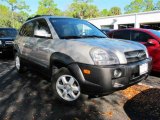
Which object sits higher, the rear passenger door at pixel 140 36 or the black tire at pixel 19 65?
the rear passenger door at pixel 140 36

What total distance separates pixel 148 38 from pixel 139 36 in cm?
42

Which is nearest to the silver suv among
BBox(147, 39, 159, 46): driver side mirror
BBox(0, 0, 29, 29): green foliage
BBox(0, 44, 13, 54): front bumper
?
BBox(147, 39, 159, 46): driver side mirror

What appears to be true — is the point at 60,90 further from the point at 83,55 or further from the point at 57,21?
the point at 57,21

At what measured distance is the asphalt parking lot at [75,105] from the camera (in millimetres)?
4227

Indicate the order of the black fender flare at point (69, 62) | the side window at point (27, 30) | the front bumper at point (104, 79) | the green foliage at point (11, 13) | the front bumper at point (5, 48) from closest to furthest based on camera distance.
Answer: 1. the front bumper at point (104, 79)
2. the black fender flare at point (69, 62)
3. the side window at point (27, 30)
4. the front bumper at point (5, 48)
5. the green foliage at point (11, 13)

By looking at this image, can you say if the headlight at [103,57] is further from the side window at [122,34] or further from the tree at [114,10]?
the tree at [114,10]

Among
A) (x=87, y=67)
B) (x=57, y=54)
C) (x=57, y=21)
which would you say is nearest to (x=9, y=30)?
(x=57, y=21)

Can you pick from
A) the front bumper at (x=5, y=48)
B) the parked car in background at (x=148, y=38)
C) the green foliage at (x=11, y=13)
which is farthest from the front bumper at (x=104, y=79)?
the green foliage at (x=11, y=13)

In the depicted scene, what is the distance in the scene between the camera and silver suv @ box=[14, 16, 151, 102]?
165 inches

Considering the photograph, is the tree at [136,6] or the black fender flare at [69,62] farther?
the tree at [136,6]

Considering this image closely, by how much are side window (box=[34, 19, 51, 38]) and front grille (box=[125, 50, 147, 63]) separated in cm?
182

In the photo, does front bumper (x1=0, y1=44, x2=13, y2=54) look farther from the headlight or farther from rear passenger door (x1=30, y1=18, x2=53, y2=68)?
the headlight

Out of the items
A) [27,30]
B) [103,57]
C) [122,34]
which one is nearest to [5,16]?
[122,34]

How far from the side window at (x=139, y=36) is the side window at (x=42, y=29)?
12.0 ft
